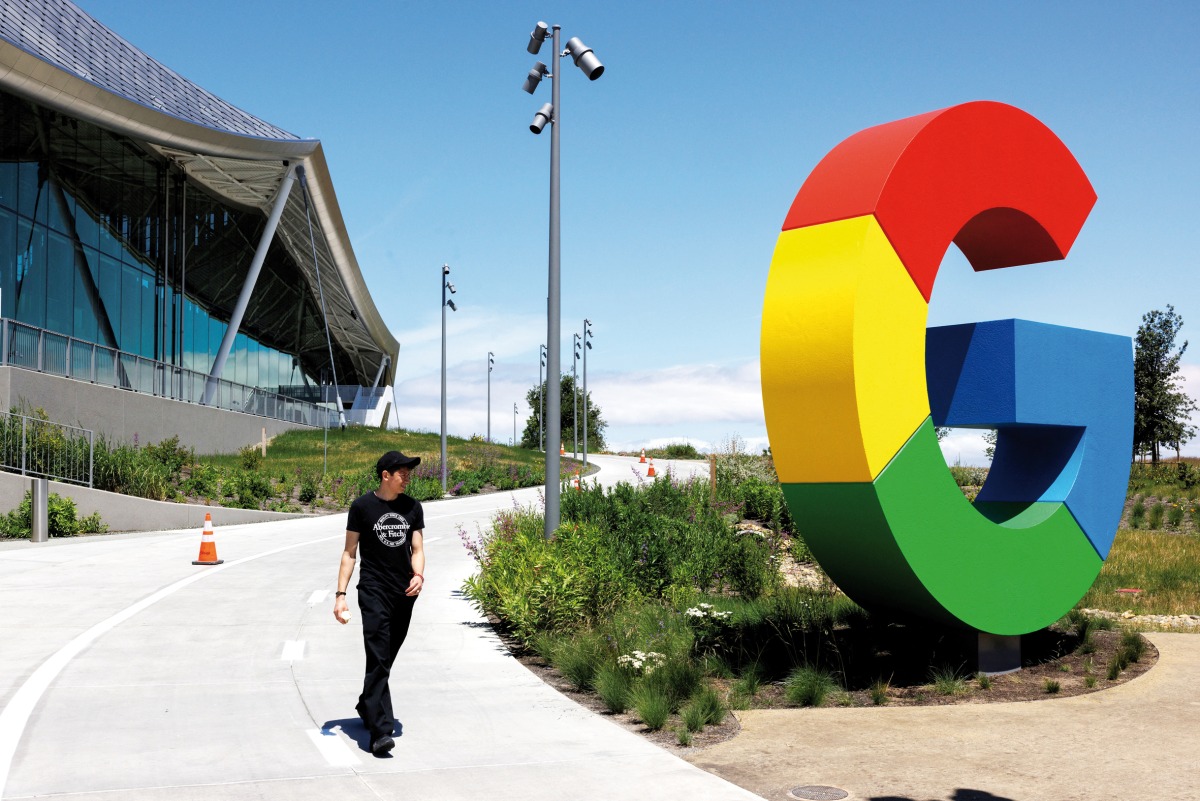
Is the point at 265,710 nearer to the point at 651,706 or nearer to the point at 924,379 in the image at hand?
the point at 651,706

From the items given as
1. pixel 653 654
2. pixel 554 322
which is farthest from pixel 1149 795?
pixel 554 322

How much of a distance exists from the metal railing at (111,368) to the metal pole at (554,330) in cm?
1851

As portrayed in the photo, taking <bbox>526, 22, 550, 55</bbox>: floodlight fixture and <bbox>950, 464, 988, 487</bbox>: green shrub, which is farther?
<bbox>950, 464, 988, 487</bbox>: green shrub

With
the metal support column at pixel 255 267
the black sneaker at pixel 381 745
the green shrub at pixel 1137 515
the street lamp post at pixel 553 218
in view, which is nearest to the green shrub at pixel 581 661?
the black sneaker at pixel 381 745

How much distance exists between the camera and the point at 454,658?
9.65 meters

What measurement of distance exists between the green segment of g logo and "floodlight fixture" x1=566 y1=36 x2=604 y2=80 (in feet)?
20.5

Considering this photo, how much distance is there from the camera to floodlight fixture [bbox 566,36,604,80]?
47.2 feet

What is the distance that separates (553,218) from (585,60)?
2.10 m

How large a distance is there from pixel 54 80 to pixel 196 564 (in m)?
20.7

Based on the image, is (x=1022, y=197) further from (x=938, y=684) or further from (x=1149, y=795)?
(x=1149, y=795)

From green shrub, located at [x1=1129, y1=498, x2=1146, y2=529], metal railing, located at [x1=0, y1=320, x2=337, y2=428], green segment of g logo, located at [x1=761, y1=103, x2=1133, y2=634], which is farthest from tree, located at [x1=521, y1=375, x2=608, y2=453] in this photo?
green segment of g logo, located at [x1=761, y1=103, x2=1133, y2=634]

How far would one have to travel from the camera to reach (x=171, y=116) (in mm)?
36406

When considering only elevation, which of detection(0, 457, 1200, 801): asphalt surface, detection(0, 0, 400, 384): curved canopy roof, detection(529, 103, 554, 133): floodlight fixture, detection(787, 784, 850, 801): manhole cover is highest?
detection(0, 0, 400, 384): curved canopy roof

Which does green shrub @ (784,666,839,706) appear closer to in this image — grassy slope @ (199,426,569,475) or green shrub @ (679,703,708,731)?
green shrub @ (679,703,708,731)
